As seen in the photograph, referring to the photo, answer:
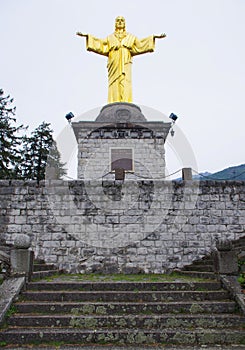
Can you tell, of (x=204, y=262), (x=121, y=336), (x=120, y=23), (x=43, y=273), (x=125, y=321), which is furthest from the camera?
(x=120, y=23)

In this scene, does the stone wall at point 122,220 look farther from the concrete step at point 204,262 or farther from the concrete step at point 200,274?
the concrete step at point 200,274

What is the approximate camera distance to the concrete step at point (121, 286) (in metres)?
5.54

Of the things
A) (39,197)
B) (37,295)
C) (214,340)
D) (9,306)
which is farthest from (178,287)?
(39,197)

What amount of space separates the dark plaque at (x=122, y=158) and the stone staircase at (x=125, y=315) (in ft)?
24.9

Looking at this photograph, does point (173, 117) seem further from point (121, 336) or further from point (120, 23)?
point (121, 336)

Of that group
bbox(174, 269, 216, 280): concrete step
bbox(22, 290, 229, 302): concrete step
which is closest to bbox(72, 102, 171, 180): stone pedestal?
bbox(174, 269, 216, 280): concrete step

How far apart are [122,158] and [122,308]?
8.62 m

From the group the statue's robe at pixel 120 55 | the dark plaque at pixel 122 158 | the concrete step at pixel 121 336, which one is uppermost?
the statue's robe at pixel 120 55

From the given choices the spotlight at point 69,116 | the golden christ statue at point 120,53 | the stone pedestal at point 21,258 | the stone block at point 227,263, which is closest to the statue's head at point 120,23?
the golden christ statue at point 120,53

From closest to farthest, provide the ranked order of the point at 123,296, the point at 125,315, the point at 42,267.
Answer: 1. the point at 125,315
2. the point at 123,296
3. the point at 42,267

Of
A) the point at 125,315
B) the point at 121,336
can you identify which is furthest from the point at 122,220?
the point at 121,336

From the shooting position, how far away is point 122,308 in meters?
4.91

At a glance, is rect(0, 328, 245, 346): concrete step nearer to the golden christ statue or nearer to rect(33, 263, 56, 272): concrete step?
rect(33, 263, 56, 272): concrete step

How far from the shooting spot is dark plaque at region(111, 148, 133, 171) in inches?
508
